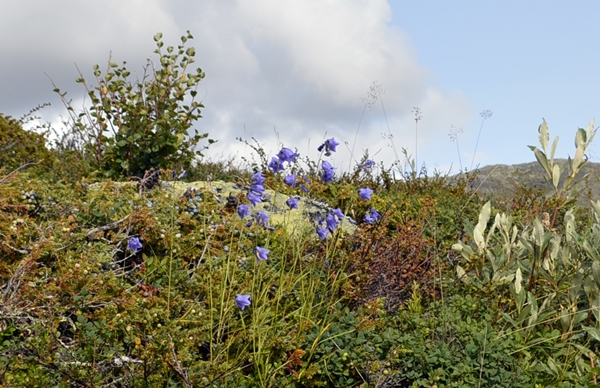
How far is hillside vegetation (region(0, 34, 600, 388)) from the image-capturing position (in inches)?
130

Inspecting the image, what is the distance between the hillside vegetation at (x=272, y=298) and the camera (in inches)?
130

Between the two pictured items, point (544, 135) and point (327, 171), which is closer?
point (327, 171)

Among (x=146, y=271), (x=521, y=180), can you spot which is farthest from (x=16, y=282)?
(x=521, y=180)

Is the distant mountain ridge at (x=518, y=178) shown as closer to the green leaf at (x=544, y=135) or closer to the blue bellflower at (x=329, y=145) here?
the green leaf at (x=544, y=135)

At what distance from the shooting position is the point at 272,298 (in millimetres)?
4324

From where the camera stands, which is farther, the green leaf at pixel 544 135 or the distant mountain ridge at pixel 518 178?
the distant mountain ridge at pixel 518 178

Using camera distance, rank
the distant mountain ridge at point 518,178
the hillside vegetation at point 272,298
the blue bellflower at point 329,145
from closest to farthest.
→ the hillside vegetation at point 272,298 → the blue bellflower at point 329,145 → the distant mountain ridge at point 518,178

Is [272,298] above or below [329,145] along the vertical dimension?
below

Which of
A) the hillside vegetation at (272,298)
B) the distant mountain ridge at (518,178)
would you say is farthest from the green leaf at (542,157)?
the distant mountain ridge at (518,178)

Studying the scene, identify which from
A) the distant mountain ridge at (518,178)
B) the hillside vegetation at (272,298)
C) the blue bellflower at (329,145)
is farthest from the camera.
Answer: the distant mountain ridge at (518,178)

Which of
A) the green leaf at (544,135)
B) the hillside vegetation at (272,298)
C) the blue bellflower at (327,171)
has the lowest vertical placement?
the hillside vegetation at (272,298)

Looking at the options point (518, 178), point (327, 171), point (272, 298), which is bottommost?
point (272, 298)

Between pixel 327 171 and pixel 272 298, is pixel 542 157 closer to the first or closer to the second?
pixel 327 171

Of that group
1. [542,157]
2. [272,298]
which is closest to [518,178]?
[542,157]
